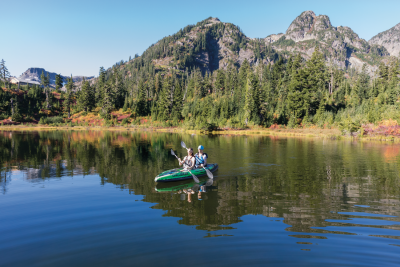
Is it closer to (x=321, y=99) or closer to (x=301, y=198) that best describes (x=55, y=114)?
(x=321, y=99)

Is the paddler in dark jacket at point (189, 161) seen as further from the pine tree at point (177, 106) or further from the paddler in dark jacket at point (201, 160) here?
the pine tree at point (177, 106)

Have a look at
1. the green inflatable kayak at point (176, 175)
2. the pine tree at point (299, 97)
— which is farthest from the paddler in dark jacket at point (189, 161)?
the pine tree at point (299, 97)

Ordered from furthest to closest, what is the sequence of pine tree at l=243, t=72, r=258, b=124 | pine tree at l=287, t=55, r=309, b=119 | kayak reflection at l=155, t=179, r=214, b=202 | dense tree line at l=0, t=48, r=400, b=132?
pine tree at l=243, t=72, r=258, b=124, pine tree at l=287, t=55, r=309, b=119, dense tree line at l=0, t=48, r=400, b=132, kayak reflection at l=155, t=179, r=214, b=202

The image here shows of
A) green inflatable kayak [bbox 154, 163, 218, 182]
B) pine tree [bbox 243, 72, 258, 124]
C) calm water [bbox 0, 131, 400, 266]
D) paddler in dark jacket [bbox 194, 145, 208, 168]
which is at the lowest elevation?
calm water [bbox 0, 131, 400, 266]

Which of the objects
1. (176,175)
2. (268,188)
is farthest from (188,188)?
(268,188)

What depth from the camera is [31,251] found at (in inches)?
296

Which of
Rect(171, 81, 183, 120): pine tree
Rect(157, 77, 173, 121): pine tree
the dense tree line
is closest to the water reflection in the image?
the dense tree line

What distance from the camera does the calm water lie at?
723 centimetres

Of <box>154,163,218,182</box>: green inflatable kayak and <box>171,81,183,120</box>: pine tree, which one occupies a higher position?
<box>171,81,183,120</box>: pine tree

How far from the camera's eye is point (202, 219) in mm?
10094

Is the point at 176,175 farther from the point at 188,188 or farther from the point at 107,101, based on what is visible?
the point at 107,101

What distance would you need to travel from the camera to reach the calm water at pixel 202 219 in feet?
23.7

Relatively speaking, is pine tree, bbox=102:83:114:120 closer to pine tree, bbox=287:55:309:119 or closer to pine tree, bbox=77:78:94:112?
pine tree, bbox=77:78:94:112

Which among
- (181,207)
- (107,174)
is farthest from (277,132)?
(181,207)
